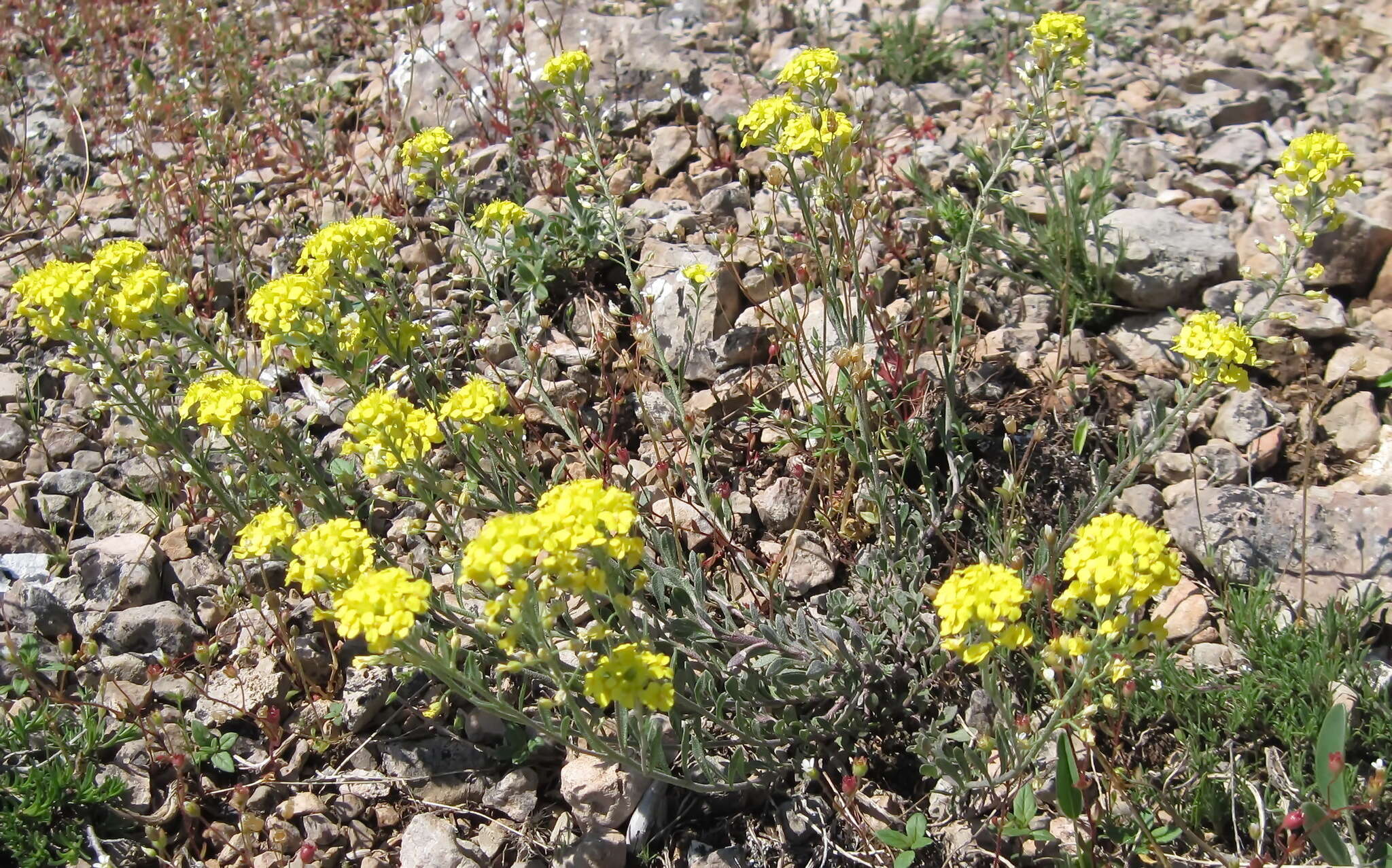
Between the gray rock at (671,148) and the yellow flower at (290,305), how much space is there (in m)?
2.06

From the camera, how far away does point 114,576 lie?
10.8 feet

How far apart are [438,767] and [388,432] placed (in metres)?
0.97

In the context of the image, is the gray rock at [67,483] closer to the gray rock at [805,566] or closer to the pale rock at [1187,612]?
the gray rock at [805,566]

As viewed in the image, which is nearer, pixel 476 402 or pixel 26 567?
pixel 476 402

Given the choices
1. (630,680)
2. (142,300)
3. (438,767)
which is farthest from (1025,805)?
(142,300)

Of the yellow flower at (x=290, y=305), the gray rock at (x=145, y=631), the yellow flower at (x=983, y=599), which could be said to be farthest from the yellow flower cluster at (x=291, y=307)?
the yellow flower at (x=983, y=599)

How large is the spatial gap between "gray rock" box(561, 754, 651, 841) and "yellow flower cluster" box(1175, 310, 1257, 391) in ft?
5.64

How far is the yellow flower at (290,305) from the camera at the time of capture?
2.79 m

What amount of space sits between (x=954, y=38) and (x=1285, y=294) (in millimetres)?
2352

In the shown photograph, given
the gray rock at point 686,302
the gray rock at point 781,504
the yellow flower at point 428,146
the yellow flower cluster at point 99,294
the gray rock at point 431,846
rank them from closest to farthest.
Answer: the gray rock at point 431,846 < the yellow flower cluster at point 99,294 < the yellow flower at point 428,146 < the gray rock at point 781,504 < the gray rock at point 686,302

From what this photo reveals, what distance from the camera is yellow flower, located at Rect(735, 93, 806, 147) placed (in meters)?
2.94

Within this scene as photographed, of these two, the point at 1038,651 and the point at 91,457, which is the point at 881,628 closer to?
the point at 1038,651

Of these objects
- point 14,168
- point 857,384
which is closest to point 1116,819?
point 857,384

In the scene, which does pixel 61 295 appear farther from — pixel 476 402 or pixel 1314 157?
pixel 1314 157
